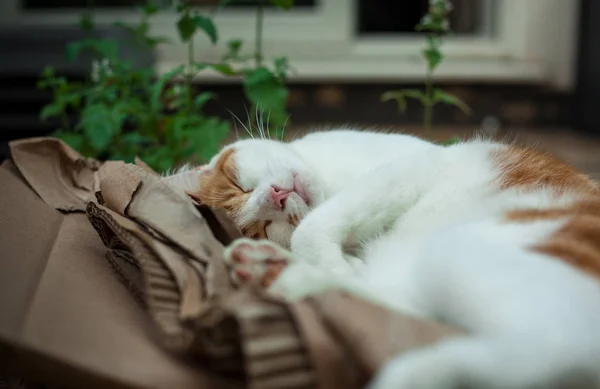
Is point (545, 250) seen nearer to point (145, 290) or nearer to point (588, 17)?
point (145, 290)

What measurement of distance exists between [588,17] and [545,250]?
243 centimetres

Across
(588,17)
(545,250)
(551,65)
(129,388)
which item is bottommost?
(129,388)

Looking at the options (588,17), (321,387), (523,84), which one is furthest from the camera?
(523,84)

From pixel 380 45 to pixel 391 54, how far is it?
0.25ft

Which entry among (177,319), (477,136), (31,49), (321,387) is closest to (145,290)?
(177,319)

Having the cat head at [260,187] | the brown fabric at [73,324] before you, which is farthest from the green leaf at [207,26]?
the brown fabric at [73,324]

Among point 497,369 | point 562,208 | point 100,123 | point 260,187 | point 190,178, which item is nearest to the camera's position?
point 497,369

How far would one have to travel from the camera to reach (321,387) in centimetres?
64

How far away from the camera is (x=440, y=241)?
30.2 inches

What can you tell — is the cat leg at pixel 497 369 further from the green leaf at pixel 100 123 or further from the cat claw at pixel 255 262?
the green leaf at pixel 100 123

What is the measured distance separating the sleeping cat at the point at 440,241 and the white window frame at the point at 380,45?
5.60 feet

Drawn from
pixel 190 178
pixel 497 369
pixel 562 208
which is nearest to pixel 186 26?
pixel 190 178

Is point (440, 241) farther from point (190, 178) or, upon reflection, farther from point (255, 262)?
point (190, 178)

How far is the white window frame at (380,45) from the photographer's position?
9.77 ft
